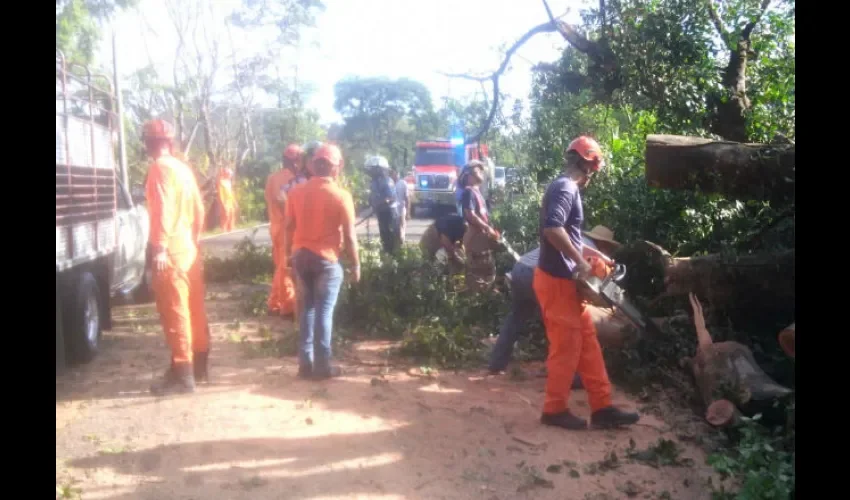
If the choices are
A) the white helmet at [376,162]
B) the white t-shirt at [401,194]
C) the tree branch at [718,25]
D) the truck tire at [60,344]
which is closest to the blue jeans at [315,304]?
the truck tire at [60,344]

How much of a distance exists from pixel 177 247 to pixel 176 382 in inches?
36.6

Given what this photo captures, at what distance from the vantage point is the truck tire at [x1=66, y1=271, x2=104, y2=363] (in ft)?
17.5

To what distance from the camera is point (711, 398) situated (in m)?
4.70

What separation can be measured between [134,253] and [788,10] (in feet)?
20.4

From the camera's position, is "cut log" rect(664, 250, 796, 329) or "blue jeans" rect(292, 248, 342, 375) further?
"cut log" rect(664, 250, 796, 329)

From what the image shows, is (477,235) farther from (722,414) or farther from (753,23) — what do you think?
(722,414)

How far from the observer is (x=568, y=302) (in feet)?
14.2

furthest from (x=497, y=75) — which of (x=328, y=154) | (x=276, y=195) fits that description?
(x=328, y=154)

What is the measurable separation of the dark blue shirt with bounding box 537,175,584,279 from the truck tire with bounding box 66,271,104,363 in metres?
3.31

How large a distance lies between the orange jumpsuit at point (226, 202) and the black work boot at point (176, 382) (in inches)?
118

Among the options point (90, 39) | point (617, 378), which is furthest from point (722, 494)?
point (90, 39)

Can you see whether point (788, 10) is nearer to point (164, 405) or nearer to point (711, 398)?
point (711, 398)

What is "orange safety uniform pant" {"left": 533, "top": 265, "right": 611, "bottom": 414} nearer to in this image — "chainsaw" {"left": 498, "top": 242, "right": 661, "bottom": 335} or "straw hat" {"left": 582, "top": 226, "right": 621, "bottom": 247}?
"chainsaw" {"left": 498, "top": 242, "right": 661, "bottom": 335}

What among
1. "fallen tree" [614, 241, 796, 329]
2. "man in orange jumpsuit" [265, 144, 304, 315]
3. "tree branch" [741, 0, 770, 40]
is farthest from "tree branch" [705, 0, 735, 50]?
"man in orange jumpsuit" [265, 144, 304, 315]
